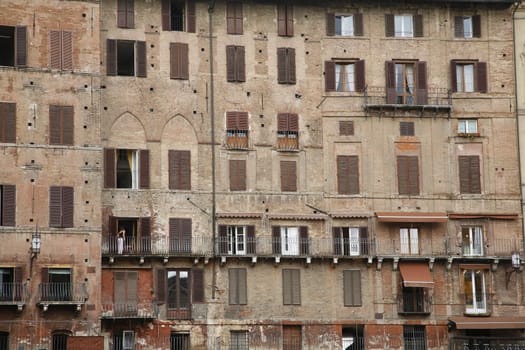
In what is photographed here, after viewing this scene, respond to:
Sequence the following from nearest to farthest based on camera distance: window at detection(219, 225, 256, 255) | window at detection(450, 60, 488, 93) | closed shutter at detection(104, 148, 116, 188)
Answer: closed shutter at detection(104, 148, 116, 188)
window at detection(219, 225, 256, 255)
window at detection(450, 60, 488, 93)

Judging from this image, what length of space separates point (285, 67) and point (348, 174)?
21.6ft

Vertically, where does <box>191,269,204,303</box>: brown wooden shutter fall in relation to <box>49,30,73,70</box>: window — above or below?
below

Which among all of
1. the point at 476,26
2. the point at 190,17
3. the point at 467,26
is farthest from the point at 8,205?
the point at 476,26

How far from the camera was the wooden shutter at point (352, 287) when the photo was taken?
64875 millimetres

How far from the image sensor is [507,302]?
217 feet

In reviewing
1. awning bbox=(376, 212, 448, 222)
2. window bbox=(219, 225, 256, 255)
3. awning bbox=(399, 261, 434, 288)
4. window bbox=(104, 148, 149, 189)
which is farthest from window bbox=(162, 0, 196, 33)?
awning bbox=(399, 261, 434, 288)

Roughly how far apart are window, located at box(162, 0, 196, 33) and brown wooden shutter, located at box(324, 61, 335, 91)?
24.1ft

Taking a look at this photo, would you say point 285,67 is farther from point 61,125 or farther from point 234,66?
point 61,125

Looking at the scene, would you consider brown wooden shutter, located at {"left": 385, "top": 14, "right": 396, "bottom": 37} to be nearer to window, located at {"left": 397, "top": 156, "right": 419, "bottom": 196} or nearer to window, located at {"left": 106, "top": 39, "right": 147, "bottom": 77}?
window, located at {"left": 397, "top": 156, "right": 419, "bottom": 196}

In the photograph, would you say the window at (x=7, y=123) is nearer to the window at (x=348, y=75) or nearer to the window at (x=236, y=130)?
the window at (x=236, y=130)

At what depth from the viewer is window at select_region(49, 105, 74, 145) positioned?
2400 inches

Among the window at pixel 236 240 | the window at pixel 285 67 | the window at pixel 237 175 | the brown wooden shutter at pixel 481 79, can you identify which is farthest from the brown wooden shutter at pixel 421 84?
the window at pixel 236 240

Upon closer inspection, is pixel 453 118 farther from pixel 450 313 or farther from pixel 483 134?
pixel 450 313

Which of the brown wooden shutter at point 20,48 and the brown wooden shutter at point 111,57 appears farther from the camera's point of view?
the brown wooden shutter at point 111,57
